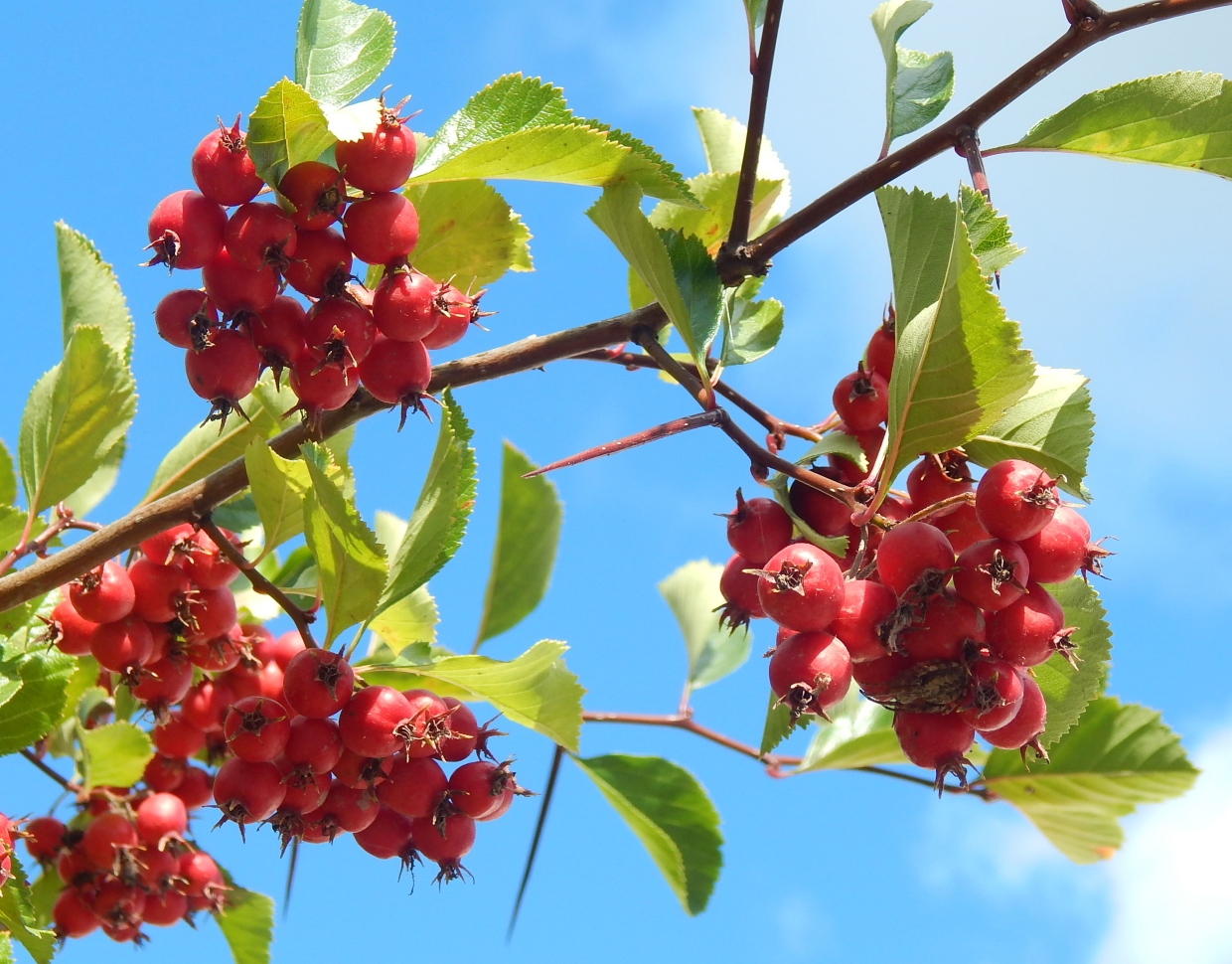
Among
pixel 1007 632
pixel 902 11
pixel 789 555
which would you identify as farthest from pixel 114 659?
pixel 902 11

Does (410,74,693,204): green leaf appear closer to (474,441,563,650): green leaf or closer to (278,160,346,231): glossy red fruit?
(278,160,346,231): glossy red fruit

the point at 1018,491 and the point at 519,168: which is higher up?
the point at 519,168

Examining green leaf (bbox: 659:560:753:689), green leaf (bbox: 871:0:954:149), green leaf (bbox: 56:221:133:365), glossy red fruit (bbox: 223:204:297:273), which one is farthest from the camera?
green leaf (bbox: 659:560:753:689)

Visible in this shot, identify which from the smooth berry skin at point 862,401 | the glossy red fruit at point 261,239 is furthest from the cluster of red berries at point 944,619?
the glossy red fruit at point 261,239

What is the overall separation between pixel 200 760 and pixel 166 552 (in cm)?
77

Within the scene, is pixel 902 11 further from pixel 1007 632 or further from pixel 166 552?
pixel 166 552

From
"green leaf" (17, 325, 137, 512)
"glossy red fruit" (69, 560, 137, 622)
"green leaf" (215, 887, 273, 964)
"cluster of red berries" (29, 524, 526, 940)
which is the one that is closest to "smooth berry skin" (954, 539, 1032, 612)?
"cluster of red berries" (29, 524, 526, 940)

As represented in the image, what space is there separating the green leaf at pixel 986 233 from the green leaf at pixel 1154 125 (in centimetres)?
36

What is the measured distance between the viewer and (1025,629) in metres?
1.60

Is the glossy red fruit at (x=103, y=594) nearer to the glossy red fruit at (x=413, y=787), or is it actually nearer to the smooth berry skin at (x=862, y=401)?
the glossy red fruit at (x=413, y=787)

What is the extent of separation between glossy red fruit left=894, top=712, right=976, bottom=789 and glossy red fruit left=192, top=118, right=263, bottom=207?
4.18ft

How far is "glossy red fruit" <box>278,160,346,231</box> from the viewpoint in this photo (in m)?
1.68

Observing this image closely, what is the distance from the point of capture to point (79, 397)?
2.35m

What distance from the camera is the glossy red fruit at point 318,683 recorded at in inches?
74.6
